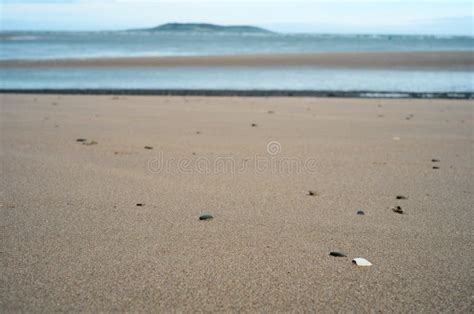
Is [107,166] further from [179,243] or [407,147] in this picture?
Result: [407,147]

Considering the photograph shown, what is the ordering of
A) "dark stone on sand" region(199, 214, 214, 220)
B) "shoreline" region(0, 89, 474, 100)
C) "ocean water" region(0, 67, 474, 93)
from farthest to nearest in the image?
"ocean water" region(0, 67, 474, 93) → "shoreline" region(0, 89, 474, 100) → "dark stone on sand" region(199, 214, 214, 220)

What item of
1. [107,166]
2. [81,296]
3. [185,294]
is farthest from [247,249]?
[107,166]

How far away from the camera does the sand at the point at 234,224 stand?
7.98ft

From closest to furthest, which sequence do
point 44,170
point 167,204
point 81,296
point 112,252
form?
point 81,296 → point 112,252 → point 167,204 → point 44,170

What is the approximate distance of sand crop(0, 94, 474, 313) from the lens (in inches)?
95.7

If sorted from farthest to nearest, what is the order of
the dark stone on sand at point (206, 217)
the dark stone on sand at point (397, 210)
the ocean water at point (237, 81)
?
the ocean water at point (237, 81) → the dark stone on sand at point (397, 210) → the dark stone on sand at point (206, 217)

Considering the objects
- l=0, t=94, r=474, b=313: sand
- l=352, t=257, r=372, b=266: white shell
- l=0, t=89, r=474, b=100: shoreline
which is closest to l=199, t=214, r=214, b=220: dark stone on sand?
l=0, t=94, r=474, b=313: sand

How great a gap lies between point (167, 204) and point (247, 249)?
3.22 ft

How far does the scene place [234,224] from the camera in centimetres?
333

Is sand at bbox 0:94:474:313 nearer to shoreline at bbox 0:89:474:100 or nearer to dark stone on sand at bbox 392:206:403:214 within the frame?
dark stone on sand at bbox 392:206:403:214

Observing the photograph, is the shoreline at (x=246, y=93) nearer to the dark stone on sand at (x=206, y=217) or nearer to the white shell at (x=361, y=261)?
the dark stone on sand at (x=206, y=217)

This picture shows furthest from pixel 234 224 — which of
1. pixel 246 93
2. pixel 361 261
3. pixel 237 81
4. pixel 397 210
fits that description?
pixel 237 81

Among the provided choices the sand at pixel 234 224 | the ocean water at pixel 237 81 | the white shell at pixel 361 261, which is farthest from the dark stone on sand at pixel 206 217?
the ocean water at pixel 237 81

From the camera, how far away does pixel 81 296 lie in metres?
2.40
